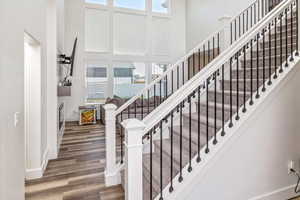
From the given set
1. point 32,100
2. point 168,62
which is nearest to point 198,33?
point 168,62

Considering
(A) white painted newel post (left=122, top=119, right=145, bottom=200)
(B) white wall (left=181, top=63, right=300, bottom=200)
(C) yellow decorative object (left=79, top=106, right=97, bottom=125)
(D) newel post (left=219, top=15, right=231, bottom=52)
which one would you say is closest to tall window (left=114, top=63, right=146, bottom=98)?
(C) yellow decorative object (left=79, top=106, right=97, bottom=125)

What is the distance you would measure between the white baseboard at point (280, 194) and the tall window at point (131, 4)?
6.93 m

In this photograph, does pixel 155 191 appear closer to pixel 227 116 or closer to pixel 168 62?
pixel 227 116

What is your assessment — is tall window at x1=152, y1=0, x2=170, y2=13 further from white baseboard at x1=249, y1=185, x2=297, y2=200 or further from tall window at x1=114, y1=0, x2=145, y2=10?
white baseboard at x1=249, y1=185, x2=297, y2=200

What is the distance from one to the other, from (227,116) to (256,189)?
0.87 meters

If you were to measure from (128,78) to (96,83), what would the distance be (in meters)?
1.17

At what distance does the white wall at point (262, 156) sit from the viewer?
1824mm

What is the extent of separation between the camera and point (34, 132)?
8.67 feet

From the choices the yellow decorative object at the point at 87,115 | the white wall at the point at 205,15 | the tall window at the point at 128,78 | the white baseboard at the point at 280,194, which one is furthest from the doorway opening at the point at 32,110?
the white wall at the point at 205,15

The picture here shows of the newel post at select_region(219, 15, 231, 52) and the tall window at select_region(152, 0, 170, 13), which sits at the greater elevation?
the tall window at select_region(152, 0, 170, 13)

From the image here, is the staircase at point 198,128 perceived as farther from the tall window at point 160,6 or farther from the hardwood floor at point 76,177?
the tall window at point 160,6

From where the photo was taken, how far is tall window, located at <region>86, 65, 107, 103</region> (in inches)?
261

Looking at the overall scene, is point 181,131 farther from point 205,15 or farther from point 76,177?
point 205,15

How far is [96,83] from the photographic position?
6.70 m
